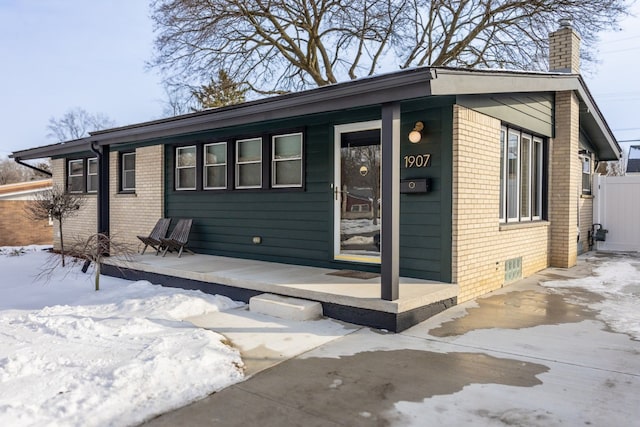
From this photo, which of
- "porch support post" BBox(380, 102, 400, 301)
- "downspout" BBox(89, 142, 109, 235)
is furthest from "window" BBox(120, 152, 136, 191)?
"porch support post" BBox(380, 102, 400, 301)

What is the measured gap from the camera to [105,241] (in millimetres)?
7379

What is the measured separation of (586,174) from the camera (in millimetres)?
11516

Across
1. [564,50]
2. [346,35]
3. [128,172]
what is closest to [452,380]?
[564,50]

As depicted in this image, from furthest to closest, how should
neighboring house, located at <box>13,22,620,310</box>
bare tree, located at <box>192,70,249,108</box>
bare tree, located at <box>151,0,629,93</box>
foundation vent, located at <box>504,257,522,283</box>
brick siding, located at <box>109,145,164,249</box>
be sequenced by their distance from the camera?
bare tree, located at <box>192,70,249,108</box>, bare tree, located at <box>151,0,629,93</box>, brick siding, located at <box>109,145,164,249</box>, foundation vent, located at <box>504,257,522,283</box>, neighboring house, located at <box>13,22,620,310</box>

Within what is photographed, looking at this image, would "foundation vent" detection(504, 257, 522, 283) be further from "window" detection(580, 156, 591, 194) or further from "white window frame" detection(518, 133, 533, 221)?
"window" detection(580, 156, 591, 194)

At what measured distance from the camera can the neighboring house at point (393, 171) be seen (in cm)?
538

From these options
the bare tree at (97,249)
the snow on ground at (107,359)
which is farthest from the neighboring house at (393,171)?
the snow on ground at (107,359)

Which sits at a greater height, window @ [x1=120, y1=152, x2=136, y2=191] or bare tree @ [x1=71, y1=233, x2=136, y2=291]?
window @ [x1=120, y1=152, x2=136, y2=191]

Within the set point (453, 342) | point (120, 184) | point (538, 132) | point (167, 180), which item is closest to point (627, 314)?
point (453, 342)

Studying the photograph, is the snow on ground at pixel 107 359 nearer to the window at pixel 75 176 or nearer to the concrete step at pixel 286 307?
the concrete step at pixel 286 307

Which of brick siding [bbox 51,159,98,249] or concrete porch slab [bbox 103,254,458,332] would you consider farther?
brick siding [bbox 51,159,98,249]

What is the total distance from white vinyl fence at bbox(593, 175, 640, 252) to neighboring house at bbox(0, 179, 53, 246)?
17409mm

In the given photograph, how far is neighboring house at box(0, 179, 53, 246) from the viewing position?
16.6m

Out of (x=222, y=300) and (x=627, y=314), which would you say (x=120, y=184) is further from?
(x=627, y=314)
